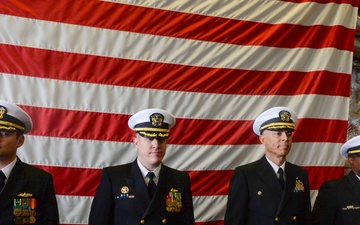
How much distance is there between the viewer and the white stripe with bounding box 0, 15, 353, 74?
2.60 meters

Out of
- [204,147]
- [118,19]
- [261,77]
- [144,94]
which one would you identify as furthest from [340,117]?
[118,19]

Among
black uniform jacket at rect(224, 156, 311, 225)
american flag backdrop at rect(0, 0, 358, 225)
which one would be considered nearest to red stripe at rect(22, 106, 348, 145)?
american flag backdrop at rect(0, 0, 358, 225)

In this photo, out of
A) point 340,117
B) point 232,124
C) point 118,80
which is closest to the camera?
point 118,80

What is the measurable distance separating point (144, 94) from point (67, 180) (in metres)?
0.71

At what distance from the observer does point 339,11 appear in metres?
3.28

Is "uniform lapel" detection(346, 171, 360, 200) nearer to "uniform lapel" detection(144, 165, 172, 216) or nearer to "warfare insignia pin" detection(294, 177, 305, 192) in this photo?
"warfare insignia pin" detection(294, 177, 305, 192)

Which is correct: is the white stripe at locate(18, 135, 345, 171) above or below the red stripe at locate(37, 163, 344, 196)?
above

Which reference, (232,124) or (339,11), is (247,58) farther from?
(339,11)

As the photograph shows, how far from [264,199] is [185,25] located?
4.30 feet

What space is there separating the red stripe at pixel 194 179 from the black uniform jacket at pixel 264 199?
0.66m

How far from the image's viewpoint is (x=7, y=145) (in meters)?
1.81

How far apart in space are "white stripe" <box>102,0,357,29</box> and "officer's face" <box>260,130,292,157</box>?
1083 millimetres

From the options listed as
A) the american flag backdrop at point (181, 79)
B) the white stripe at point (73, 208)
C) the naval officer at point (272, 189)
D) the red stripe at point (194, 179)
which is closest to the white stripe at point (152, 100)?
the american flag backdrop at point (181, 79)

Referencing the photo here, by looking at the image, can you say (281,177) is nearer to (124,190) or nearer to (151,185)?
(151,185)
